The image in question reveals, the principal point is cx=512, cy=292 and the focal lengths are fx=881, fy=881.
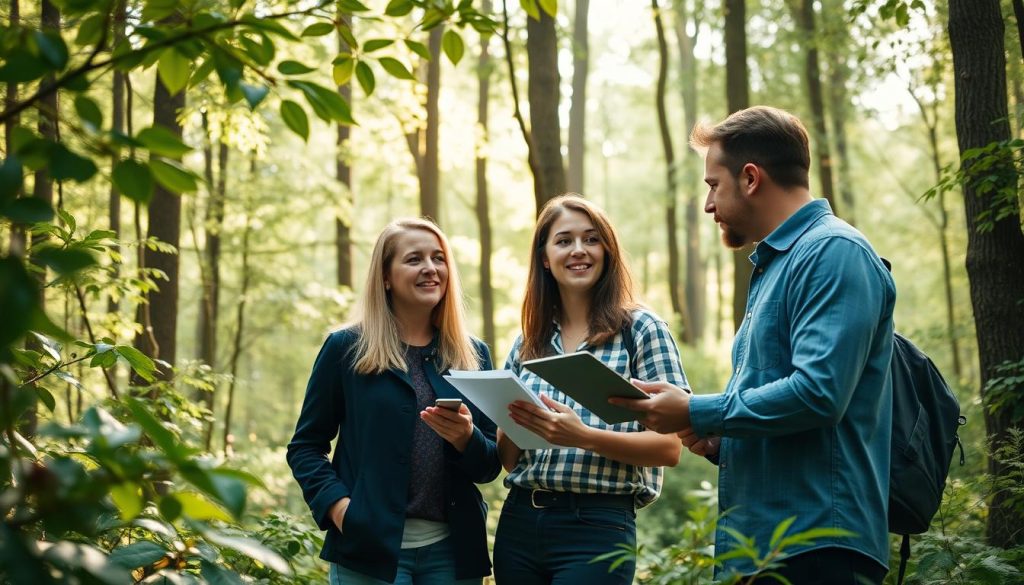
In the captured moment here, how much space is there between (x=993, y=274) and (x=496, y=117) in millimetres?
14583

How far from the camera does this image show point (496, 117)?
61.6ft

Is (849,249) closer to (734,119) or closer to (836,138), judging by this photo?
(734,119)

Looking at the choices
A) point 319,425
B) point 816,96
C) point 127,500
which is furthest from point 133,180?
point 816,96

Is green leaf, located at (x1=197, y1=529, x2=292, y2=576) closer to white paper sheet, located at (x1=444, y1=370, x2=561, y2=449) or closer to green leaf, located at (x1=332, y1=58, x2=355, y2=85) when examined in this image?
green leaf, located at (x1=332, y1=58, x2=355, y2=85)

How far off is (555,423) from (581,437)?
0.11m

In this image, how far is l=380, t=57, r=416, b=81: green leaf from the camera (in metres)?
2.05

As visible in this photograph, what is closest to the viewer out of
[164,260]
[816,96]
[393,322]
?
[393,322]

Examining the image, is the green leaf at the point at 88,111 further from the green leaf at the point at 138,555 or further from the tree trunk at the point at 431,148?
the tree trunk at the point at 431,148

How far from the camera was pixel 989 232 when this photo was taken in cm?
494

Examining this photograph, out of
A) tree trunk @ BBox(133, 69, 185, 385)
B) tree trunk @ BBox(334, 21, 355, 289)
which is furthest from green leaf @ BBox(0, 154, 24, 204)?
tree trunk @ BBox(334, 21, 355, 289)

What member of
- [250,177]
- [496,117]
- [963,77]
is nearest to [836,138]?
[496,117]

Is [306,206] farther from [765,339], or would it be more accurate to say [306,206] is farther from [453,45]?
[453,45]

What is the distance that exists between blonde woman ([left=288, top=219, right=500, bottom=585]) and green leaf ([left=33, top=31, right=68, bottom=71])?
2225 mm

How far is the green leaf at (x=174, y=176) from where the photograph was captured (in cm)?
158
